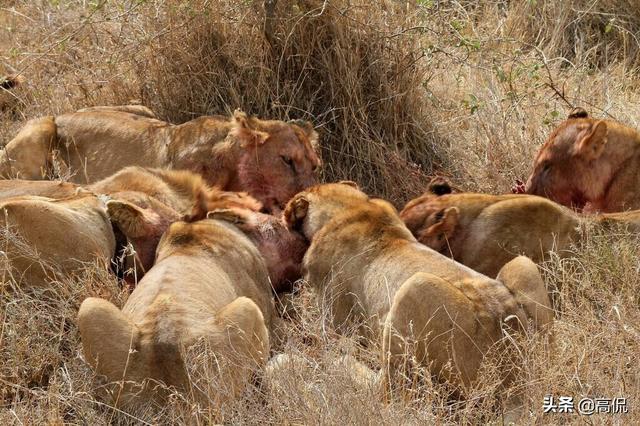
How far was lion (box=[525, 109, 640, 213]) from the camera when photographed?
7570 mm

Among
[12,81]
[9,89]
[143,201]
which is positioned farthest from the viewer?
[9,89]

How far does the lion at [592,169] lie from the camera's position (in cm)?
757

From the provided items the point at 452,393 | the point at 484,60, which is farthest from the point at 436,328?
the point at 484,60

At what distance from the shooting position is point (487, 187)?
8.33m

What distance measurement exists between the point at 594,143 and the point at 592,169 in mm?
171

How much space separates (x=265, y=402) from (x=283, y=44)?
4.05m

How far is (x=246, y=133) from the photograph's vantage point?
26.2 feet

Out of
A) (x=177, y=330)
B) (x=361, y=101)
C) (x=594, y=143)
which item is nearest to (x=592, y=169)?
(x=594, y=143)

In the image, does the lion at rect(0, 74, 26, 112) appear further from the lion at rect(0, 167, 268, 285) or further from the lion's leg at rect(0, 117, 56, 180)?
the lion at rect(0, 167, 268, 285)

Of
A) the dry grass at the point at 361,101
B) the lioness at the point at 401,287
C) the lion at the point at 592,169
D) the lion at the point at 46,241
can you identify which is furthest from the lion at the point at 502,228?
the lion at the point at 46,241

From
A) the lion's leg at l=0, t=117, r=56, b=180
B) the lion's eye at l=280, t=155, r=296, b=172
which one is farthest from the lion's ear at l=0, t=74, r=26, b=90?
the lion's eye at l=280, t=155, r=296, b=172

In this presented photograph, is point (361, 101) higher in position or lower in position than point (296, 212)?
higher

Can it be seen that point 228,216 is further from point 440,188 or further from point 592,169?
point 592,169

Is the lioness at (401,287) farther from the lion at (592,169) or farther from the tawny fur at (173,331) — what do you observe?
the lion at (592,169)
